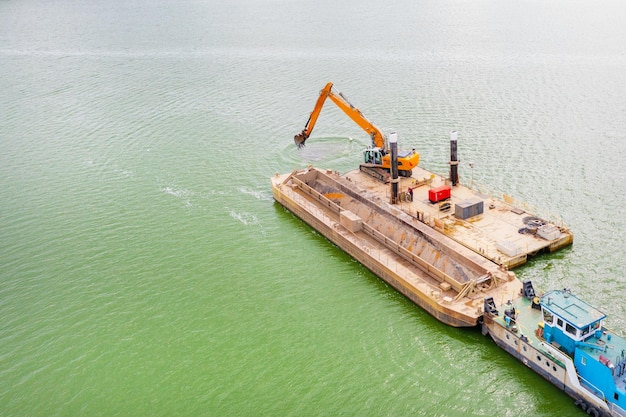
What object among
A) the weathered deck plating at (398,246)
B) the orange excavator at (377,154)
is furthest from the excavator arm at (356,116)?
the weathered deck plating at (398,246)

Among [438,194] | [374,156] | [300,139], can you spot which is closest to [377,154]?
[374,156]

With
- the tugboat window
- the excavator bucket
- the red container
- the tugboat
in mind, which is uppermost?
the excavator bucket

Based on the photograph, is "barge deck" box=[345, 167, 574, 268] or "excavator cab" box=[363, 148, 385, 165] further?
"excavator cab" box=[363, 148, 385, 165]

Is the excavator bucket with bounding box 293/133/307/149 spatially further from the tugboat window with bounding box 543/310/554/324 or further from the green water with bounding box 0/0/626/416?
the tugboat window with bounding box 543/310/554/324

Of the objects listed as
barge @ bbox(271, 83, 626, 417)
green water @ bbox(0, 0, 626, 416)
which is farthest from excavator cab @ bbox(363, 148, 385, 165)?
green water @ bbox(0, 0, 626, 416)

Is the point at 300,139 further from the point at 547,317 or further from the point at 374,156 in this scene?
the point at 547,317

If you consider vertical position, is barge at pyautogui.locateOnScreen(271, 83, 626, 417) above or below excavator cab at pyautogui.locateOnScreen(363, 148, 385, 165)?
below
